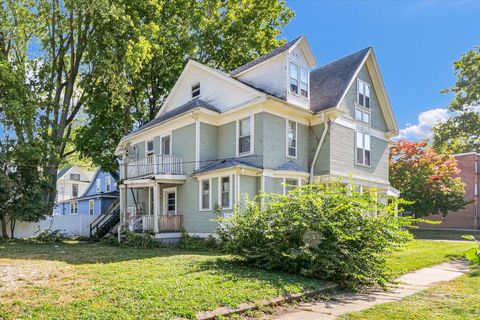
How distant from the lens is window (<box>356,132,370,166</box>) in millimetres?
18359

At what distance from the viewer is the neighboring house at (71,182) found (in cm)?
4738

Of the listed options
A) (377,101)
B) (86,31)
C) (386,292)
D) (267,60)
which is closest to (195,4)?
(86,31)

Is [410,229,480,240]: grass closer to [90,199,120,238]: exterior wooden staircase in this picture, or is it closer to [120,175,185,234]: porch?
[120,175,185,234]: porch

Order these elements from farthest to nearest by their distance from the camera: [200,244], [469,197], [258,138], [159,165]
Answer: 1. [469,197]
2. [159,165]
3. [258,138]
4. [200,244]

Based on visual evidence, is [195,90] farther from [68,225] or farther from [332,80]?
[68,225]

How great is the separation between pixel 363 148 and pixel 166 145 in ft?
33.5

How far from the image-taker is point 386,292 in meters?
7.48

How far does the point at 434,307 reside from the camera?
6152 mm

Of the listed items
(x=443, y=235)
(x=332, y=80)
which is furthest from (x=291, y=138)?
(x=443, y=235)

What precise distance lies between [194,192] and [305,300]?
1067 centimetres

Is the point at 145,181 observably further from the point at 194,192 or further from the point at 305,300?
the point at 305,300

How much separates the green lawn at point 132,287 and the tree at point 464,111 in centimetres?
2236

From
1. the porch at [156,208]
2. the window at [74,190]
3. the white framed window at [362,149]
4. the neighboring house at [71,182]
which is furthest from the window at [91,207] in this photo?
the white framed window at [362,149]

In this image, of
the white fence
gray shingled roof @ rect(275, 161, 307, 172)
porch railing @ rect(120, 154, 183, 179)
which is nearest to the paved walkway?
gray shingled roof @ rect(275, 161, 307, 172)
